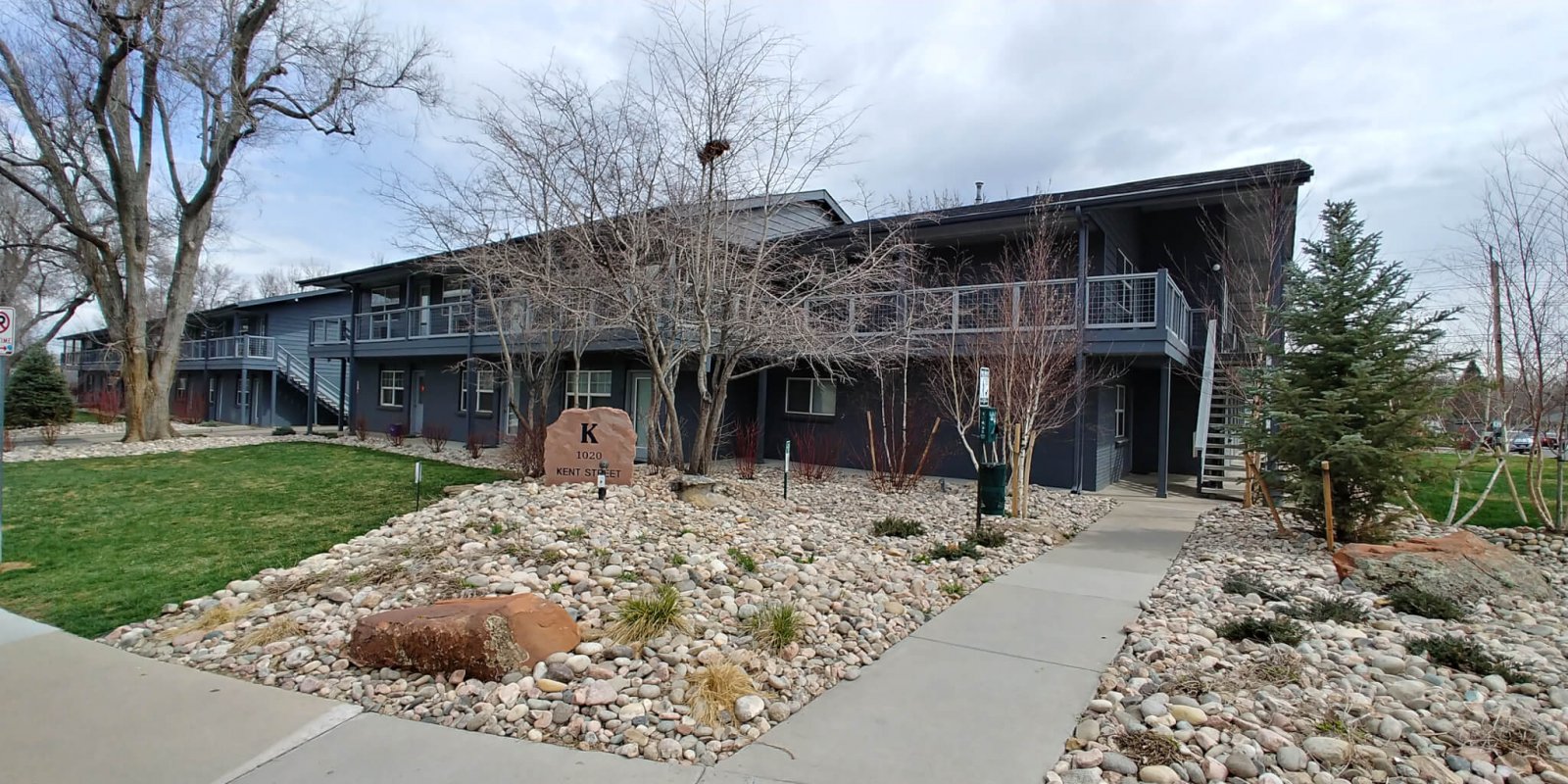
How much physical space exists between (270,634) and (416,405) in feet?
66.0

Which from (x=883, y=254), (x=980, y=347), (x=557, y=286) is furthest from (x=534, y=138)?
(x=980, y=347)

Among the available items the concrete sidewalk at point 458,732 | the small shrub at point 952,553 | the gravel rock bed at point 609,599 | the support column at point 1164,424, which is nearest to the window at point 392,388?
the gravel rock bed at point 609,599

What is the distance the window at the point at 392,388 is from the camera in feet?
79.0

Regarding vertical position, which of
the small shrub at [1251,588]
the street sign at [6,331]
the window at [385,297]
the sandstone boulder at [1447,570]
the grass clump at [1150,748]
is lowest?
the grass clump at [1150,748]

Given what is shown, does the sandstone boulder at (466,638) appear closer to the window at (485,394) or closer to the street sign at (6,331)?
the street sign at (6,331)

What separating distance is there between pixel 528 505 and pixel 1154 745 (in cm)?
656

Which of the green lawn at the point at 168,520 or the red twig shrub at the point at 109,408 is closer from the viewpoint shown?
the green lawn at the point at 168,520

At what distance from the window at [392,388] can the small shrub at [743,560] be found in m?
20.6

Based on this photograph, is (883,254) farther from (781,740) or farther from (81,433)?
(81,433)

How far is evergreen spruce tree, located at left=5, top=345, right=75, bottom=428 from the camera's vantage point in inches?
945

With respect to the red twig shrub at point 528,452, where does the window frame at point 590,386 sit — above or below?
above

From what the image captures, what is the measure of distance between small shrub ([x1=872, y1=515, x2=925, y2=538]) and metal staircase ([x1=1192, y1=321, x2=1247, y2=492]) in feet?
19.3

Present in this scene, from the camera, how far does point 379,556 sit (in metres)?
6.71

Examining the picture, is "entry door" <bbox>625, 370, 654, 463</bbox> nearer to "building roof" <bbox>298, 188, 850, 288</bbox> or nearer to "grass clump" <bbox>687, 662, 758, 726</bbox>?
"building roof" <bbox>298, 188, 850, 288</bbox>
